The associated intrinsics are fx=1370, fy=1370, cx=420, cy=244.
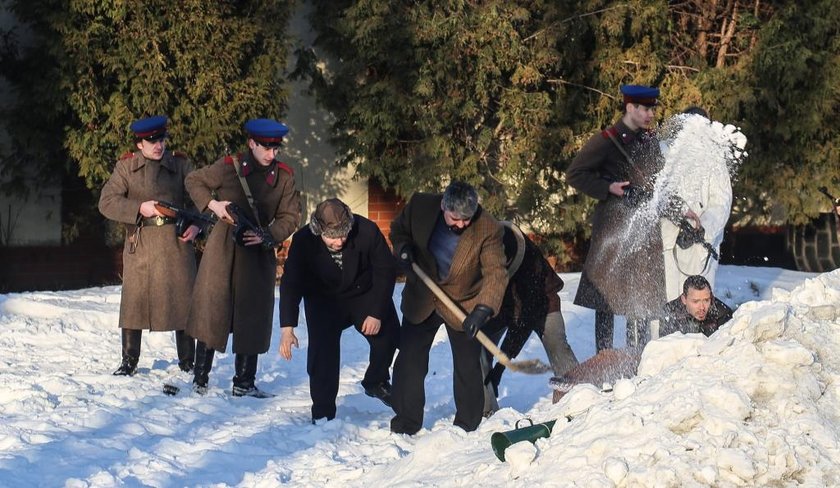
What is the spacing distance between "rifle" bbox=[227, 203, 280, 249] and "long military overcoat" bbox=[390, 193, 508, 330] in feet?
3.46

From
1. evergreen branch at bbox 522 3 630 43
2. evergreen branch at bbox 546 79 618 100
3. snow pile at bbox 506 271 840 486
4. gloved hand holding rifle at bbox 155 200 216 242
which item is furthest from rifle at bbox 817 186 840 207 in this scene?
snow pile at bbox 506 271 840 486

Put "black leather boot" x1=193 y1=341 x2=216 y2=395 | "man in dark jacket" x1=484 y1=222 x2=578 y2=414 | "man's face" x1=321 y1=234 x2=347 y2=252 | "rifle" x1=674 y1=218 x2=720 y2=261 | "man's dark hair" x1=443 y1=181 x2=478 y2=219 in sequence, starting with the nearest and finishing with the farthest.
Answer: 1. "man's dark hair" x1=443 y1=181 x2=478 y2=219
2. "man's face" x1=321 y1=234 x2=347 y2=252
3. "man in dark jacket" x1=484 y1=222 x2=578 y2=414
4. "rifle" x1=674 y1=218 x2=720 y2=261
5. "black leather boot" x1=193 y1=341 x2=216 y2=395

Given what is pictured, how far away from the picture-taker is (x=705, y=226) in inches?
320

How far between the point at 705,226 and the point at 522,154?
6351 millimetres

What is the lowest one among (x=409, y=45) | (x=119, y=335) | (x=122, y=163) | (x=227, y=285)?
(x=119, y=335)

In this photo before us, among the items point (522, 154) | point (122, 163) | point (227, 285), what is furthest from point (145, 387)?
point (522, 154)

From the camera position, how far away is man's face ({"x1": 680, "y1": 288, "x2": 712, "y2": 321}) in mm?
7461

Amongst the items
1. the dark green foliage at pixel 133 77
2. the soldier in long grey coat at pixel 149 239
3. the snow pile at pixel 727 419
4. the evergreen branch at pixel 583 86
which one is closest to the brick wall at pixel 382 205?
the dark green foliage at pixel 133 77

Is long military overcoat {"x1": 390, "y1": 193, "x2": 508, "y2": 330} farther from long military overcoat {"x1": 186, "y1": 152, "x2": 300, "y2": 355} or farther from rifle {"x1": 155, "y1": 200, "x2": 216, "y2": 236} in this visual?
rifle {"x1": 155, "y1": 200, "x2": 216, "y2": 236}

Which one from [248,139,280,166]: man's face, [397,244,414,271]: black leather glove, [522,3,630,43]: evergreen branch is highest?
[522,3,630,43]: evergreen branch

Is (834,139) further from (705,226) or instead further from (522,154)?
(705,226)

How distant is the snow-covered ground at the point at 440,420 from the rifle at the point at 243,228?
3.30ft

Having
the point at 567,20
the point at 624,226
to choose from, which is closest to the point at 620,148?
the point at 624,226

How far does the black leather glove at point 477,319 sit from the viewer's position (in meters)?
7.17
